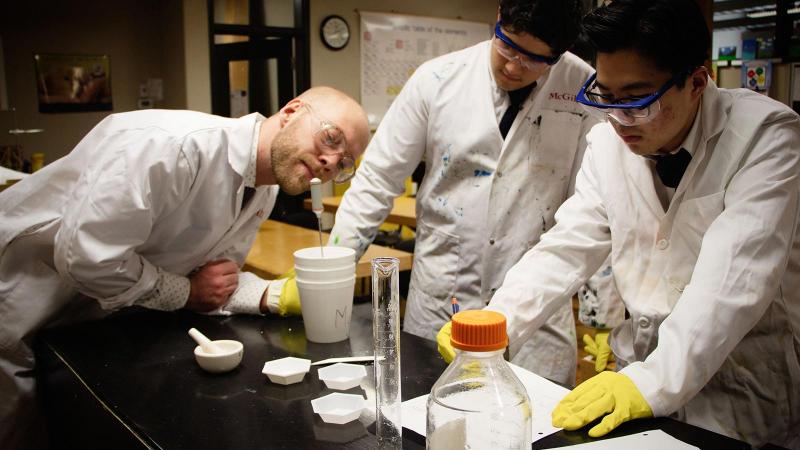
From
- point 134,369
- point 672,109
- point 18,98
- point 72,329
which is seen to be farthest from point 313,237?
point 18,98

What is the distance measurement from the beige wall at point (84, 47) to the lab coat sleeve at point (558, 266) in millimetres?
4384

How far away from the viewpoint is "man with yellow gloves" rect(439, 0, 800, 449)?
1197 millimetres

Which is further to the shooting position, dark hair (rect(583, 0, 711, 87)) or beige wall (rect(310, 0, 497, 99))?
beige wall (rect(310, 0, 497, 99))

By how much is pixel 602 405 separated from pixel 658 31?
2.36ft

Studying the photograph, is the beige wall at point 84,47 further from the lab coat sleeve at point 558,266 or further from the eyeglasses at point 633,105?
the eyeglasses at point 633,105

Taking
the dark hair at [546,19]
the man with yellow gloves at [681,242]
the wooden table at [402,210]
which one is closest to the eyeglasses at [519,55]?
the dark hair at [546,19]

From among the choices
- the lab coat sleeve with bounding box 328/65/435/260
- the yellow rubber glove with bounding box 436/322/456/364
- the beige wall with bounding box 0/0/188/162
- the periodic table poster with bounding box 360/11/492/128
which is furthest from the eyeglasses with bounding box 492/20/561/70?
the periodic table poster with bounding box 360/11/492/128

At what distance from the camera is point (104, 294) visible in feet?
5.64

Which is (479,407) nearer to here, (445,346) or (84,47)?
(445,346)

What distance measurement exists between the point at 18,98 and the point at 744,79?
515cm

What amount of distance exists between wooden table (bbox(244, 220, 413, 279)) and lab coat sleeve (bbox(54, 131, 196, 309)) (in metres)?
1.03

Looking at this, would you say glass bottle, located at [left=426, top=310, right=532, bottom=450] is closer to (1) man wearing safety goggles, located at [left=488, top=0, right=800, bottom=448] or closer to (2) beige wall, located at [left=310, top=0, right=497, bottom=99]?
(1) man wearing safety goggles, located at [left=488, top=0, right=800, bottom=448]

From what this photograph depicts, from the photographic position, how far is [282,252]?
3.26 metres

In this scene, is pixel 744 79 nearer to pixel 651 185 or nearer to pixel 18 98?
pixel 651 185
